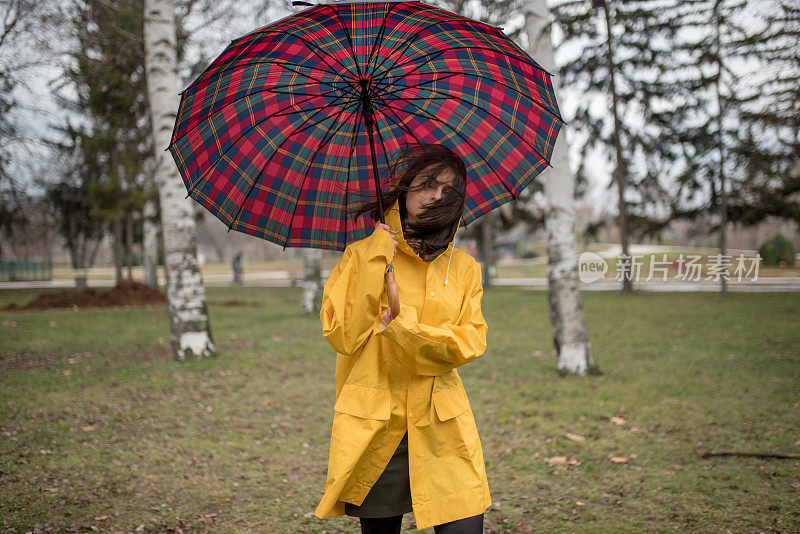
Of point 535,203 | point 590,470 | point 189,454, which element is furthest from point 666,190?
point 189,454

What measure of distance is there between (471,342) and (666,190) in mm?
20863

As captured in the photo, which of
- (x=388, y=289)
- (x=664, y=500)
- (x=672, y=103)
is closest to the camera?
(x=388, y=289)

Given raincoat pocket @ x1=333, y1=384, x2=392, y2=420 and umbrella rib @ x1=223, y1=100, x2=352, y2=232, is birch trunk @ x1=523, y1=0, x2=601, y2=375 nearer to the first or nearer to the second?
umbrella rib @ x1=223, y1=100, x2=352, y2=232

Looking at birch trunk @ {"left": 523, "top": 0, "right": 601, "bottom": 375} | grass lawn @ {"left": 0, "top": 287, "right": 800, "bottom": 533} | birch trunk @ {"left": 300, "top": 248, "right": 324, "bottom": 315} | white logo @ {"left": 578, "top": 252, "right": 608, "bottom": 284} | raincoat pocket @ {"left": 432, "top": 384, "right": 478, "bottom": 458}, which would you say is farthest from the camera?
birch trunk @ {"left": 300, "top": 248, "right": 324, "bottom": 315}

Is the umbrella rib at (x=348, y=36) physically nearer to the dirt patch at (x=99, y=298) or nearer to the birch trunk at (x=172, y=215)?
the birch trunk at (x=172, y=215)

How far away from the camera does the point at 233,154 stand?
252 centimetres

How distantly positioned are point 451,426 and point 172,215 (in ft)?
23.9

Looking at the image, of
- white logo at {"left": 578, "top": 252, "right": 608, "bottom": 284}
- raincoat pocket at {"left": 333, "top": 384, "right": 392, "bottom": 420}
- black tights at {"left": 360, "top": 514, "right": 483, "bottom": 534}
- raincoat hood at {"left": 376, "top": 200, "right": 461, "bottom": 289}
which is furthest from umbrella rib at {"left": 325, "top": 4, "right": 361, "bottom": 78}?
white logo at {"left": 578, "top": 252, "right": 608, "bottom": 284}

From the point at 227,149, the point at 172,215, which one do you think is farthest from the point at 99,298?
the point at 227,149

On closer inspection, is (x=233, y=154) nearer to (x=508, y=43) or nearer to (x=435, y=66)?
(x=435, y=66)

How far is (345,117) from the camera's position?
2561 millimetres

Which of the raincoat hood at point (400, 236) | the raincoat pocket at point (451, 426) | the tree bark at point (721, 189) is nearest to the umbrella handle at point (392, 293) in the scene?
the raincoat hood at point (400, 236)

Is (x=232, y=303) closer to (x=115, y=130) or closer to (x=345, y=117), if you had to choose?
(x=115, y=130)

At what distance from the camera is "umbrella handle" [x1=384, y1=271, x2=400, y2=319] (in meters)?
2.03
